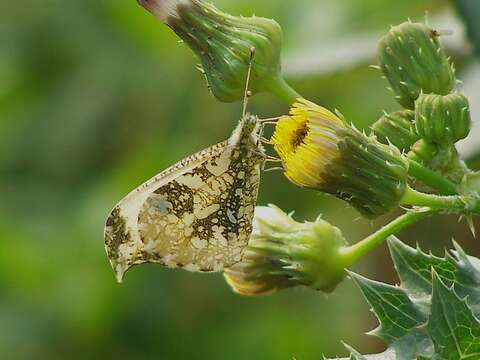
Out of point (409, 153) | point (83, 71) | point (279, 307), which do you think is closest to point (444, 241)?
point (279, 307)

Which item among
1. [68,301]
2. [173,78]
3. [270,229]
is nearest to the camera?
[270,229]

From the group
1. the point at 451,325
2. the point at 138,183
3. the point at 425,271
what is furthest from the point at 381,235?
the point at 138,183

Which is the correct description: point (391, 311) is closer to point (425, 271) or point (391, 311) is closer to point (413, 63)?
point (425, 271)

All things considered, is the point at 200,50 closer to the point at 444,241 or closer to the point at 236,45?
the point at 236,45

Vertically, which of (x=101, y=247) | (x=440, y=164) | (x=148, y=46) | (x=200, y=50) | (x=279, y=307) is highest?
(x=148, y=46)

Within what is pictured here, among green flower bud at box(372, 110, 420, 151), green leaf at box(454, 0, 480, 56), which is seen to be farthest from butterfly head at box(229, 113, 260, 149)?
green leaf at box(454, 0, 480, 56)
